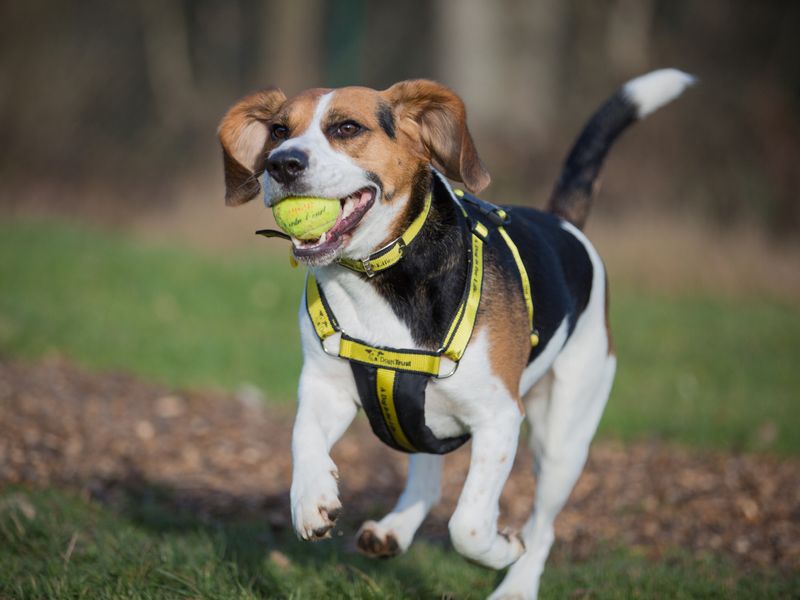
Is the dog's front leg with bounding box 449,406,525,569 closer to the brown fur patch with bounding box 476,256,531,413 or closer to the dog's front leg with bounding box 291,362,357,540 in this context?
the brown fur patch with bounding box 476,256,531,413

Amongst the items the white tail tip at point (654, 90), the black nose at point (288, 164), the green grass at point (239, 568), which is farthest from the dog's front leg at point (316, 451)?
the white tail tip at point (654, 90)

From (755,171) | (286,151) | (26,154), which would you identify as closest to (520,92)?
(755,171)

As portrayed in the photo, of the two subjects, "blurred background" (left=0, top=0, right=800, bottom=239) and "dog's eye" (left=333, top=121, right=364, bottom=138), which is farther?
"blurred background" (left=0, top=0, right=800, bottom=239)

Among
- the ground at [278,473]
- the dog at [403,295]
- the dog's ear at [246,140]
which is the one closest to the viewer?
the dog at [403,295]

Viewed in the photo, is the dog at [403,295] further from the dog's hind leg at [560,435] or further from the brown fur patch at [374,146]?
the dog's hind leg at [560,435]

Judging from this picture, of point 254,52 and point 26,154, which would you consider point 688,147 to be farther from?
point 254,52

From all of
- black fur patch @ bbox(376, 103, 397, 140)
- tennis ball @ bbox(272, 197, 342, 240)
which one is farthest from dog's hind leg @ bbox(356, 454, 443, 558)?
black fur patch @ bbox(376, 103, 397, 140)

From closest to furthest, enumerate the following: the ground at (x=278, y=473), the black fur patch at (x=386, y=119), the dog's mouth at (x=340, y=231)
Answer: the dog's mouth at (x=340, y=231), the black fur patch at (x=386, y=119), the ground at (x=278, y=473)

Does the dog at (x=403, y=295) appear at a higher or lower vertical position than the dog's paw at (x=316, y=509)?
higher

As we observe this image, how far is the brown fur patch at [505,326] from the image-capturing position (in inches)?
145

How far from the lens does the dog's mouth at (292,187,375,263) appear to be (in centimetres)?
339

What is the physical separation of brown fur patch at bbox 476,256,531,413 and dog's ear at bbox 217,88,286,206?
1.10 meters

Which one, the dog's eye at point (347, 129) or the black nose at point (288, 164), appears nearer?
the black nose at point (288, 164)

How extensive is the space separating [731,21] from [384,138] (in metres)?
23.2
